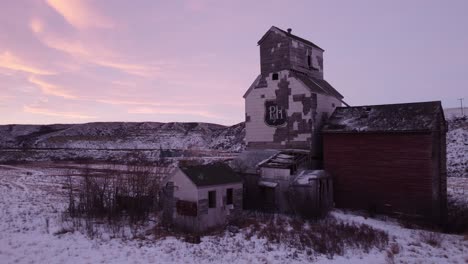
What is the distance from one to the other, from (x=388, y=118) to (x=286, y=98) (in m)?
6.94

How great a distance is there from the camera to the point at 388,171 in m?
22.1

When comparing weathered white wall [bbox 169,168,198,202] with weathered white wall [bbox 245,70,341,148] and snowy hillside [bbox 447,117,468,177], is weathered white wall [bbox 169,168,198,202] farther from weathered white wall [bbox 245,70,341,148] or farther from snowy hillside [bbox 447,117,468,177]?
snowy hillside [bbox 447,117,468,177]

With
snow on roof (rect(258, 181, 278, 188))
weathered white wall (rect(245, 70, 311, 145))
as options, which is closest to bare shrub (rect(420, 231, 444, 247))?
snow on roof (rect(258, 181, 278, 188))

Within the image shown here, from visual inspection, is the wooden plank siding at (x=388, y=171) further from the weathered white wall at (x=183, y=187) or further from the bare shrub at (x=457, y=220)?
the weathered white wall at (x=183, y=187)

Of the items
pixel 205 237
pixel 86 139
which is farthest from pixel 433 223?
pixel 86 139

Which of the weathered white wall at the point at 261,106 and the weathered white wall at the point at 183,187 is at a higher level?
the weathered white wall at the point at 261,106

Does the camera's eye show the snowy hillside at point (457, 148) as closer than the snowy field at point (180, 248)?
No

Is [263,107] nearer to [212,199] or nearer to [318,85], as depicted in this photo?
[318,85]

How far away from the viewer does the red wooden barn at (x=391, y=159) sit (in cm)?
2091

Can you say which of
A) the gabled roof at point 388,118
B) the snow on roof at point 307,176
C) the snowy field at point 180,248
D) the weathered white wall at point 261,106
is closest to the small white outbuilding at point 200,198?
the snowy field at point 180,248

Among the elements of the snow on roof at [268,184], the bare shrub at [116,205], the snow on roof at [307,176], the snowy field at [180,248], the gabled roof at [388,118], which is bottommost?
the snowy field at [180,248]

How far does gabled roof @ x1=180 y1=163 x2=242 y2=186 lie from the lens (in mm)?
18688

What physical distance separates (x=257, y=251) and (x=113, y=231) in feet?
23.0

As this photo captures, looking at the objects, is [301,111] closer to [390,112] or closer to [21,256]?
[390,112]
